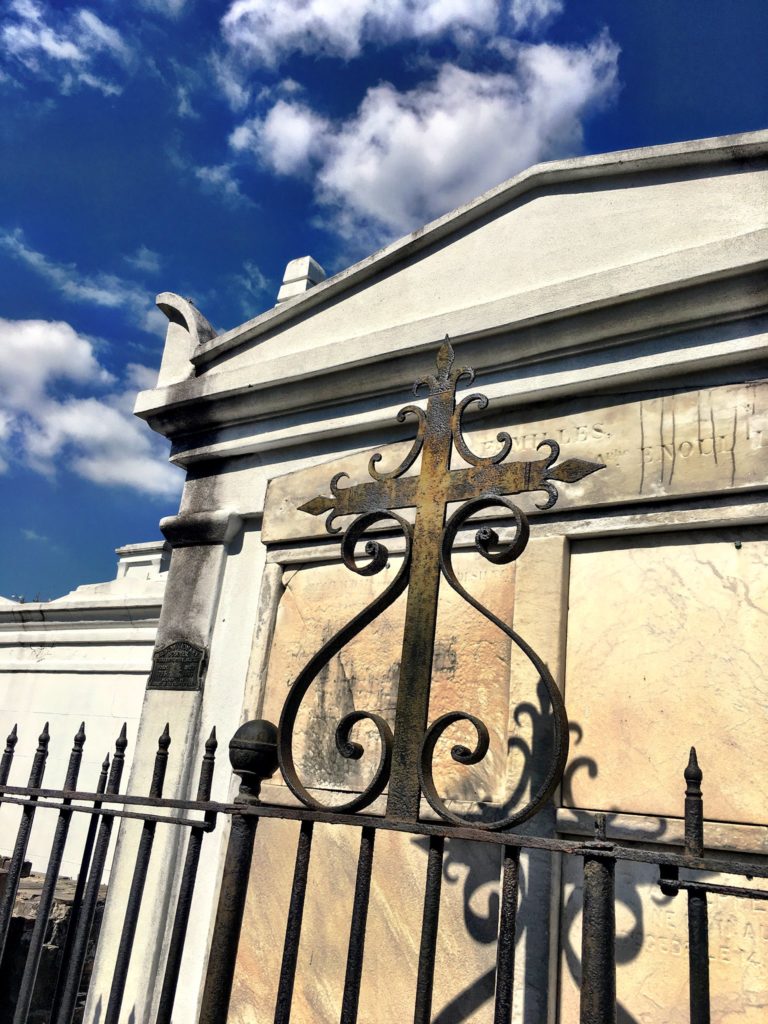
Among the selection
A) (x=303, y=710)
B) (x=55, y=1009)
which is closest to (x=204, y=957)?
(x=55, y=1009)

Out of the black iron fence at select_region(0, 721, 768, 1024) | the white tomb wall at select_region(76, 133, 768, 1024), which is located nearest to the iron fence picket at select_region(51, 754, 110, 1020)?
the black iron fence at select_region(0, 721, 768, 1024)

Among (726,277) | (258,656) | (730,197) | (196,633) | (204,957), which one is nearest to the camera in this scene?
(726,277)

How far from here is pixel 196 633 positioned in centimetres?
379

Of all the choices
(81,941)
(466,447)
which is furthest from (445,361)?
(81,941)

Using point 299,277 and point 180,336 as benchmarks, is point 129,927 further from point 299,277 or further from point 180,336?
point 299,277

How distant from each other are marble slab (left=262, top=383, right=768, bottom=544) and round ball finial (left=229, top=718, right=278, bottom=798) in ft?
4.15

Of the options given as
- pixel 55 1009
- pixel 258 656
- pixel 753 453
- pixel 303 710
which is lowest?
pixel 55 1009

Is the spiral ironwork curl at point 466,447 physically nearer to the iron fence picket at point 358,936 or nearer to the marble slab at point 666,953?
the iron fence picket at point 358,936

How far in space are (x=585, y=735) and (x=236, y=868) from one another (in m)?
1.16

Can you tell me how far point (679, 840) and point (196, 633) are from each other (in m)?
2.29

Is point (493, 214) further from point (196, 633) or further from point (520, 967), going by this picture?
point (520, 967)

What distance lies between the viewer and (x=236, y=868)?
204 centimetres

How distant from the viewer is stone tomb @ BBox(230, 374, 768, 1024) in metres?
2.31

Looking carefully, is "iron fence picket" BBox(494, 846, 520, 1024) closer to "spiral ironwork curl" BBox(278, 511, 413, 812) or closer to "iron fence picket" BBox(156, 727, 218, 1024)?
"spiral ironwork curl" BBox(278, 511, 413, 812)
